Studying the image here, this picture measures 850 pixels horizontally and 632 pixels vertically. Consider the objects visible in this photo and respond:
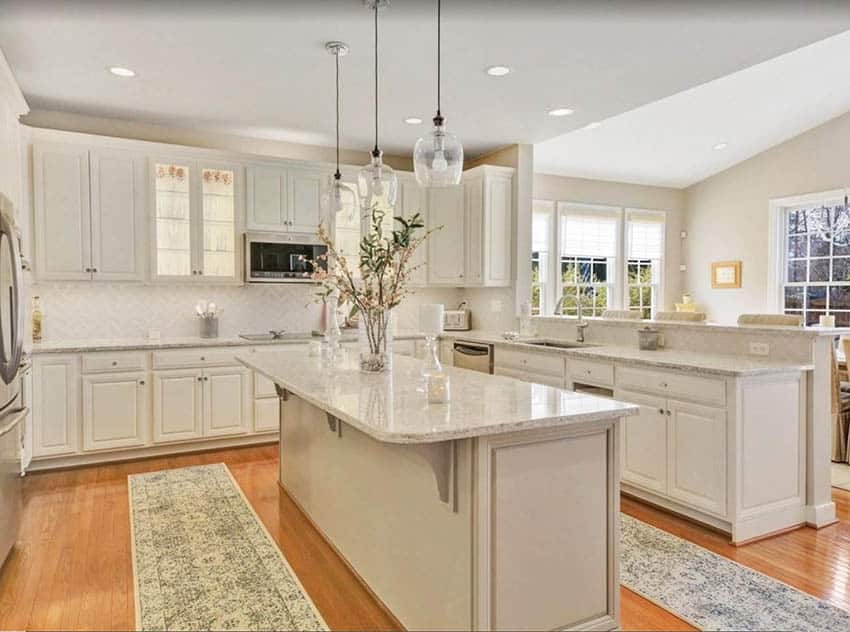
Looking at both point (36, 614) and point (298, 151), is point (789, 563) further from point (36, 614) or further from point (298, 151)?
point (298, 151)

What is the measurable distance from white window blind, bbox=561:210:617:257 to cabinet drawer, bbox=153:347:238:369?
472 cm

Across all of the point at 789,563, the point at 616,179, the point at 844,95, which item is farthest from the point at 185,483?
the point at 844,95

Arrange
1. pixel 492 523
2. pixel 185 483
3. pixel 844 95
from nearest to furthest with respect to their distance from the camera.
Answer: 1. pixel 492 523
2. pixel 185 483
3. pixel 844 95

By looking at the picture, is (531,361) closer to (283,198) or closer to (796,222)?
(283,198)

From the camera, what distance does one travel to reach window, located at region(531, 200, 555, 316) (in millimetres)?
7594

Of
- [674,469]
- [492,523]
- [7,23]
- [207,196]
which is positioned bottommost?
[674,469]

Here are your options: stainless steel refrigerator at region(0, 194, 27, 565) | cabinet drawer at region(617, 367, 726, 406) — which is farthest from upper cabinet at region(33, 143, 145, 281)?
cabinet drawer at region(617, 367, 726, 406)

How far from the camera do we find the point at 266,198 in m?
5.20

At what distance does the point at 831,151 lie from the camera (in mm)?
7121

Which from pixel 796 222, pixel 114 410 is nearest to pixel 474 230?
pixel 114 410

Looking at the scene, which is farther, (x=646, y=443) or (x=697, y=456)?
(x=646, y=443)

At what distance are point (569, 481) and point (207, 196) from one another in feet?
13.6

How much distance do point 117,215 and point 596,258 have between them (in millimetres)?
5960

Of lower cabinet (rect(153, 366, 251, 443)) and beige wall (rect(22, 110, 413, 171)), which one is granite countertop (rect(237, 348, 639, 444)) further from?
beige wall (rect(22, 110, 413, 171))
